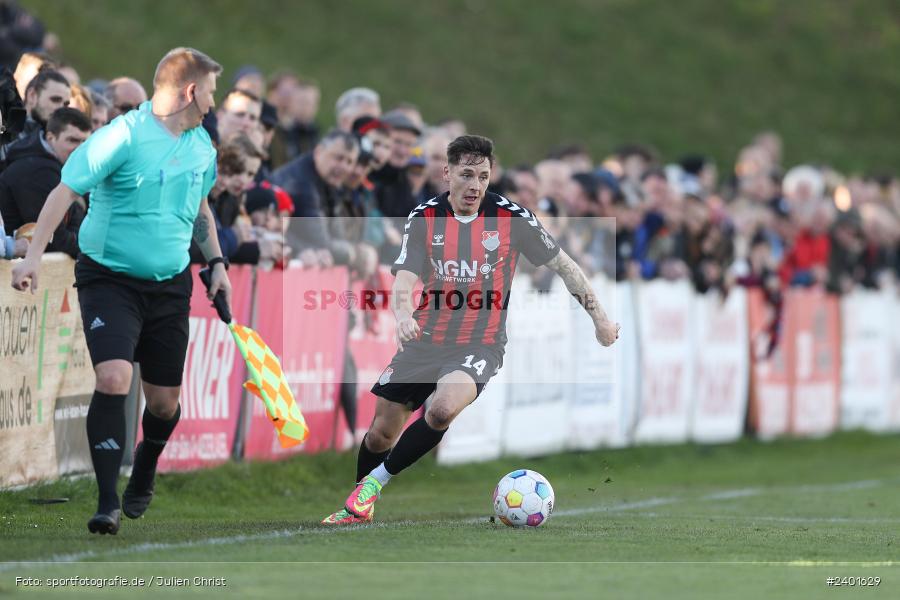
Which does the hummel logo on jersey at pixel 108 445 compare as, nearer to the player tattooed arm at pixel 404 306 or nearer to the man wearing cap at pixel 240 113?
the player tattooed arm at pixel 404 306

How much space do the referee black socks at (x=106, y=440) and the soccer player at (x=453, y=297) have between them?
1.74 meters

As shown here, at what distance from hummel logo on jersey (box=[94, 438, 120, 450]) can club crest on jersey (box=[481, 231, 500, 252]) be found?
276 cm

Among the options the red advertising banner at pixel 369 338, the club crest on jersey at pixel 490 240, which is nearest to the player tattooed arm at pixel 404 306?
the club crest on jersey at pixel 490 240

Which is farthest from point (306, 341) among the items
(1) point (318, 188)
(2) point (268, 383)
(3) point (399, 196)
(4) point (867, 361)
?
(4) point (867, 361)

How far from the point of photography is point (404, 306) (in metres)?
9.52

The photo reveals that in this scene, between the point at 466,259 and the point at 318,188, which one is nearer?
the point at 466,259

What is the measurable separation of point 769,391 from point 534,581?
46.1ft

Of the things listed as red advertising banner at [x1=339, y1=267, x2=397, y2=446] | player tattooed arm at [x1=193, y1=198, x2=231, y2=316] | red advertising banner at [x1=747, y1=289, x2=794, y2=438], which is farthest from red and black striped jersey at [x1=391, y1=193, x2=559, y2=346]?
red advertising banner at [x1=747, y1=289, x2=794, y2=438]

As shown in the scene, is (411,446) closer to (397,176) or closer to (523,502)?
(523,502)

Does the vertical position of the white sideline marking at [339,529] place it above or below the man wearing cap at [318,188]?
below

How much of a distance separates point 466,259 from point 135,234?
2281 mm

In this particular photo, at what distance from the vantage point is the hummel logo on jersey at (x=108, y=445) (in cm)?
847

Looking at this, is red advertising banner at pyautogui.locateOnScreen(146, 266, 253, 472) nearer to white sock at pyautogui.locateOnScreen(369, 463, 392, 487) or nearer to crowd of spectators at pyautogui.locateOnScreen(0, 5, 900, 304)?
crowd of spectators at pyautogui.locateOnScreen(0, 5, 900, 304)

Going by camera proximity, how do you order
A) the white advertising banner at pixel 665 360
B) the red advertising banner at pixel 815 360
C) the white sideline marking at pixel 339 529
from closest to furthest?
1. the white sideline marking at pixel 339 529
2. the white advertising banner at pixel 665 360
3. the red advertising banner at pixel 815 360
